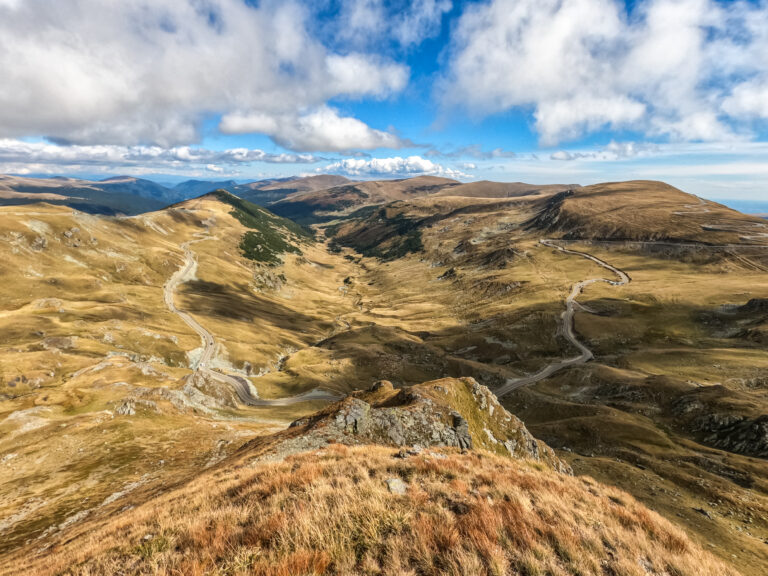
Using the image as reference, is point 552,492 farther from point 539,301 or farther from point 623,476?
point 539,301

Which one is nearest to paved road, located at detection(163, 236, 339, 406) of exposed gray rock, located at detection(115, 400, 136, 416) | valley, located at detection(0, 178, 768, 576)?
valley, located at detection(0, 178, 768, 576)

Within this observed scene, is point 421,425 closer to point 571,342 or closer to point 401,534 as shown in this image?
point 401,534

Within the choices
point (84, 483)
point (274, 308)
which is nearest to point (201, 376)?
point (84, 483)

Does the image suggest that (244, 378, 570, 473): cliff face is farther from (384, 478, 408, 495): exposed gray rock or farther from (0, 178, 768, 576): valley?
(384, 478, 408, 495): exposed gray rock

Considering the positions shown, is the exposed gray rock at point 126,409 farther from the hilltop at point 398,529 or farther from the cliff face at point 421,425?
the hilltop at point 398,529

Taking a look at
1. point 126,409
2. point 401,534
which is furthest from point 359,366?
point 401,534

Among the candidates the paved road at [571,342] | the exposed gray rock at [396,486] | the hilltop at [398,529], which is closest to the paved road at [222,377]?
the paved road at [571,342]
